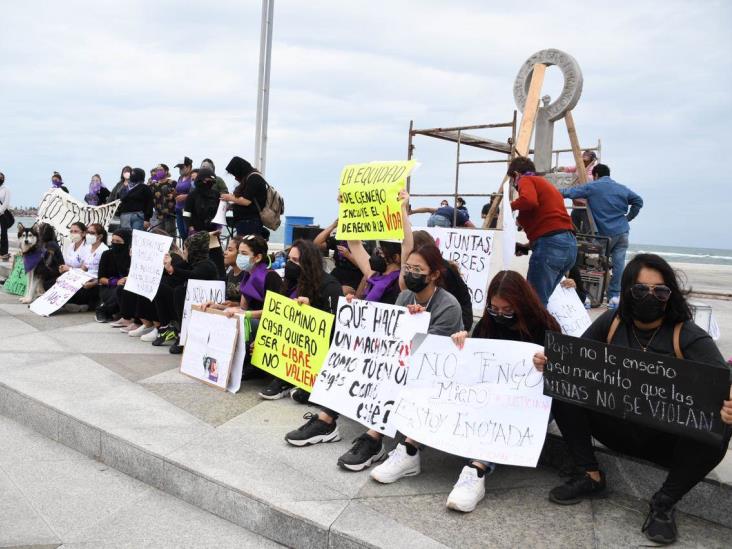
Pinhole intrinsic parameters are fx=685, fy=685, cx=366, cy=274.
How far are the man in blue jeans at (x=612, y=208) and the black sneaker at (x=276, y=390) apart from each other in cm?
444

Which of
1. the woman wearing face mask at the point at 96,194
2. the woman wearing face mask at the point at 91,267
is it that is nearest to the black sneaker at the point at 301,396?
the woman wearing face mask at the point at 91,267

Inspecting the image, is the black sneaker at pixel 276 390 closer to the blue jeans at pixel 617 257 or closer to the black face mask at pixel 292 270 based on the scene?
the black face mask at pixel 292 270

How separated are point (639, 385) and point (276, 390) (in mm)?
2911

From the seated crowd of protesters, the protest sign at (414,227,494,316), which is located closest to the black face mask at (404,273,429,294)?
the seated crowd of protesters

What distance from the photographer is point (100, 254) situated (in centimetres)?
894

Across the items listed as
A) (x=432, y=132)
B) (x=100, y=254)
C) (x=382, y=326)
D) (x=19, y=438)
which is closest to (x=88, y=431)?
(x=19, y=438)

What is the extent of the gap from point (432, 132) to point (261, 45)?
335cm

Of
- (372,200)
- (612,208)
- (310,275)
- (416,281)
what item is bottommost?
(310,275)

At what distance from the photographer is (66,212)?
34.9 ft

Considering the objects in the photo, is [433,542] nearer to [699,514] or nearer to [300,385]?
[699,514]

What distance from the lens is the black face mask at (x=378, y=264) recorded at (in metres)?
5.26

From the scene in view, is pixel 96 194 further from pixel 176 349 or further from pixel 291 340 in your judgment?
pixel 291 340

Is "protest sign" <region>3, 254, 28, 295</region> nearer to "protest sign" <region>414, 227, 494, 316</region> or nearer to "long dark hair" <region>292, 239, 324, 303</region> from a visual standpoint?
"protest sign" <region>414, 227, 494, 316</region>

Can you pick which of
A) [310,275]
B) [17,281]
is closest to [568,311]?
[310,275]
